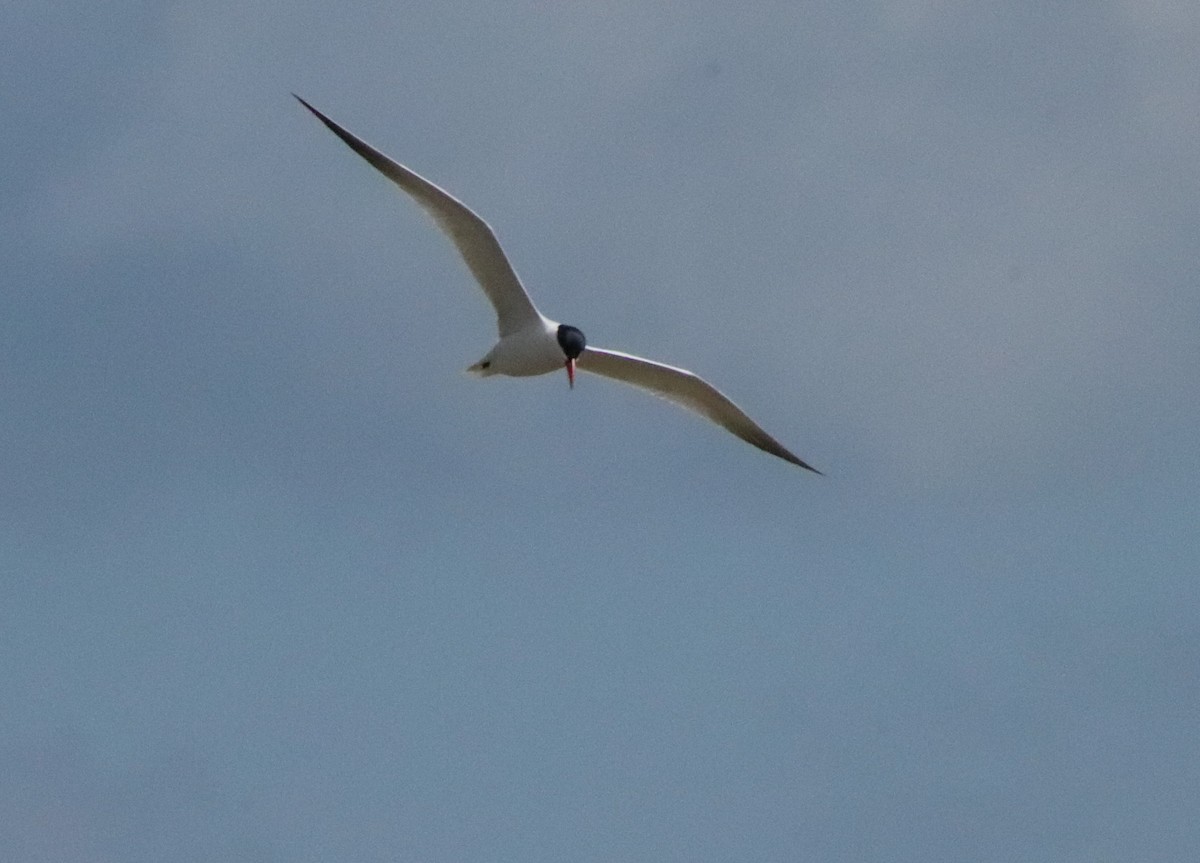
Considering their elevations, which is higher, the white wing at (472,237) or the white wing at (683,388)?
the white wing at (683,388)

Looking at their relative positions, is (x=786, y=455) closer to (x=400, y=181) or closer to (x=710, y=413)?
(x=710, y=413)

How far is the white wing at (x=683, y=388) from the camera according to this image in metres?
32.9

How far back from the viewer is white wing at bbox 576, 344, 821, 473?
32938 millimetres

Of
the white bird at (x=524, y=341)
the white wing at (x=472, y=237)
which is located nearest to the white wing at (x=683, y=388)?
the white bird at (x=524, y=341)

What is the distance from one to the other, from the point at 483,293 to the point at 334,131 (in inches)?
122

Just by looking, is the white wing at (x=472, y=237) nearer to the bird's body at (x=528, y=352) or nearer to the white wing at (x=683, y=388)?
the bird's body at (x=528, y=352)

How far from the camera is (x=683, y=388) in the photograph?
3356 centimetres

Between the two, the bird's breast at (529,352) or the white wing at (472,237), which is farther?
the bird's breast at (529,352)

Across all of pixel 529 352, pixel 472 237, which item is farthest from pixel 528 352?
pixel 472 237

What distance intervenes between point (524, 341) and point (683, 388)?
2912mm

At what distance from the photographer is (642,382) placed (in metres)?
33.7

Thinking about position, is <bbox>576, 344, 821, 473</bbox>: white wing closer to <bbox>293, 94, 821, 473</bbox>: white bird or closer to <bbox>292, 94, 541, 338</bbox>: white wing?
<bbox>293, 94, 821, 473</bbox>: white bird

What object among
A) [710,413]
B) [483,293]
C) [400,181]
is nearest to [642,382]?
[710,413]

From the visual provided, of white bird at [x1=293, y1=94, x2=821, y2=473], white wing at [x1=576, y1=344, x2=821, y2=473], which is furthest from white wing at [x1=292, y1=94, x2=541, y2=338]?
white wing at [x1=576, y1=344, x2=821, y2=473]
